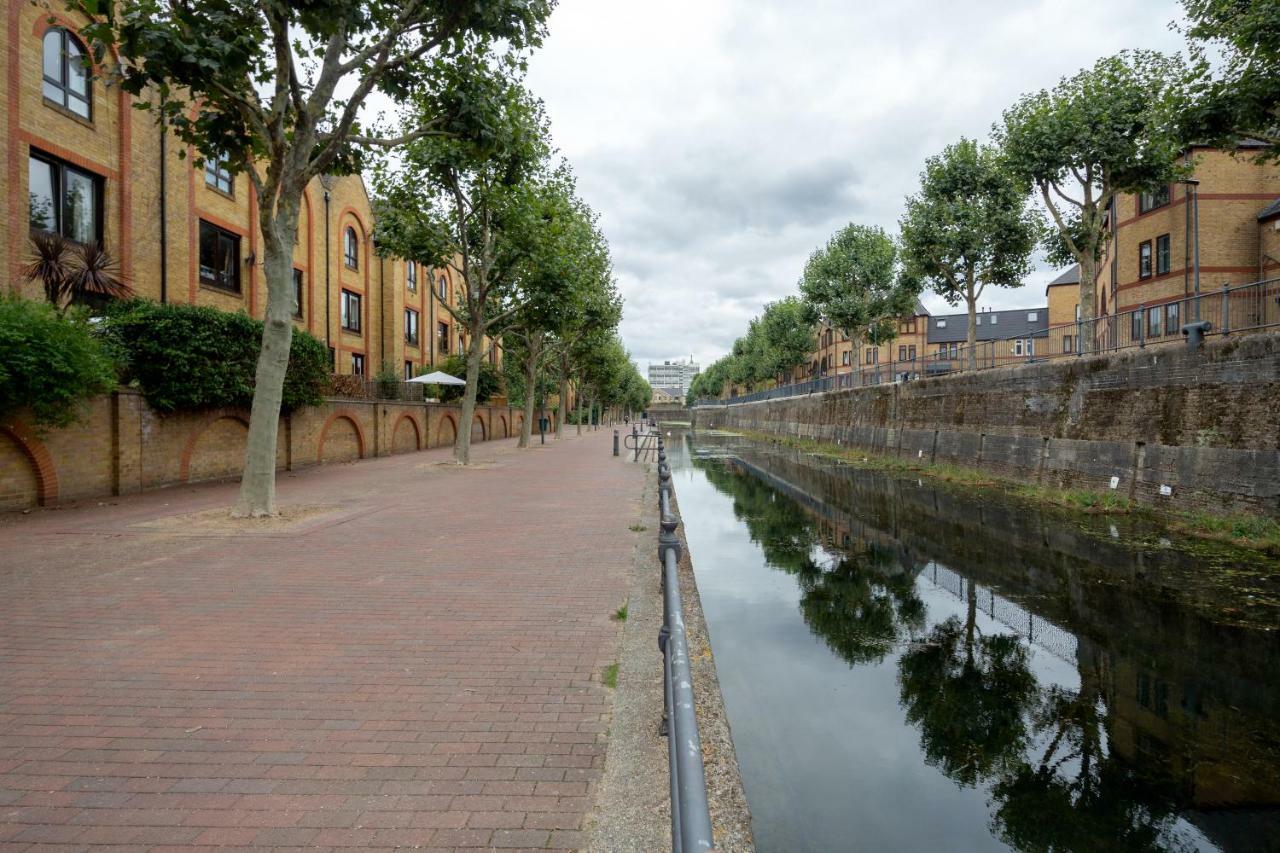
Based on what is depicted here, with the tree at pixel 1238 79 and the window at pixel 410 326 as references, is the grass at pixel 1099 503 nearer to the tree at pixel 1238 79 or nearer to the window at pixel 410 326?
the tree at pixel 1238 79

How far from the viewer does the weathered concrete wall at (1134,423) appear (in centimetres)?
1019

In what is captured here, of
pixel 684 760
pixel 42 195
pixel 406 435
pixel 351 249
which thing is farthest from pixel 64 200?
pixel 684 760

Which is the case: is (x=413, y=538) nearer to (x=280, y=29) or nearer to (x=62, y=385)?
(x=62, y=385)

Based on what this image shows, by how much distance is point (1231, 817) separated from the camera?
3406 mm

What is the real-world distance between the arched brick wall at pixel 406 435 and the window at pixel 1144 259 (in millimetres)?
32837

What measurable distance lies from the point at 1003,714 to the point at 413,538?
7089mm

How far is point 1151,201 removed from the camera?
28109 mm

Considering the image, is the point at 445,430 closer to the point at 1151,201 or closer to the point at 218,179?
the point at 218,179

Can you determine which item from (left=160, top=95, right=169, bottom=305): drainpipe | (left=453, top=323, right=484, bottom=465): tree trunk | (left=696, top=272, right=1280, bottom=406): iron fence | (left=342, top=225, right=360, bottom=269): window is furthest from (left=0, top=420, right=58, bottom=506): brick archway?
(left=342, top=225, right=360, bottom=269): window

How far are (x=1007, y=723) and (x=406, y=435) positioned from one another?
25.5m

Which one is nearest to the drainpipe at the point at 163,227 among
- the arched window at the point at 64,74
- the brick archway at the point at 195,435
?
the arched window at the point at 64,74

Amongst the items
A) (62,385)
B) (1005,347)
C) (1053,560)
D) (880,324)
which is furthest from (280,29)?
(880,324)

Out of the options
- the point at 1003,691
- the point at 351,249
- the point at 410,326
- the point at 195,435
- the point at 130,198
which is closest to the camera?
the point at 1003,691

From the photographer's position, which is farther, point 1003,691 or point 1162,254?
point 1162,254
